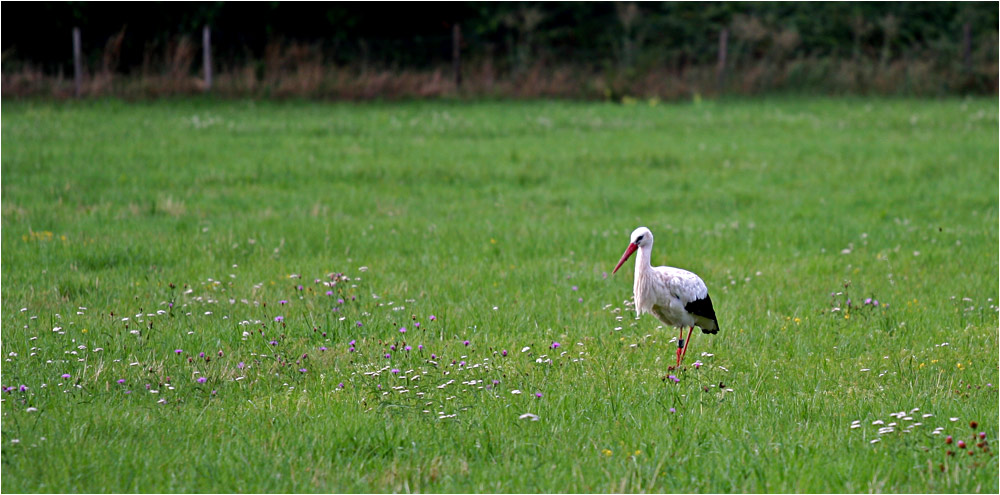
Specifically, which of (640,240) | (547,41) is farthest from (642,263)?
(547,41)

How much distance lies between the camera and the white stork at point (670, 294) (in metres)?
6.32

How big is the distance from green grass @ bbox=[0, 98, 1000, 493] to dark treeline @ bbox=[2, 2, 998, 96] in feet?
44.1

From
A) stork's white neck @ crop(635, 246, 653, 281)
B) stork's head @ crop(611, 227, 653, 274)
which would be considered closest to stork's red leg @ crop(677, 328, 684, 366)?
stork's white neck @ crop(635, 246, 653, 281)

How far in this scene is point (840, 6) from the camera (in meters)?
36.9

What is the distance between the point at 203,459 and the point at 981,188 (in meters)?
12.2

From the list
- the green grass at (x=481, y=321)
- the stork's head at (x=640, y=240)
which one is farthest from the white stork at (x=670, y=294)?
the green grass at (x=481, y=321)

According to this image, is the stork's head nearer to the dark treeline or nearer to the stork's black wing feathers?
the stork's black wing feathers

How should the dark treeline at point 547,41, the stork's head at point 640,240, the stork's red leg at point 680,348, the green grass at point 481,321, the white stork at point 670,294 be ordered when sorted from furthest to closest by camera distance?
1. the dark treeline at point 547,41
2. the stork's head at point 640,240
3. the white stork at point 670,294
4. the stork's red leg at point 680,348
5. the green grass at point 481,321

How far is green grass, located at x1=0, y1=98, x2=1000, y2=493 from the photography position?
4.44 m

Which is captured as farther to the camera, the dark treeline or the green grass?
the dark treeline

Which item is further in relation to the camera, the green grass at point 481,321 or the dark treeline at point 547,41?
the dark treeline at point 547,41

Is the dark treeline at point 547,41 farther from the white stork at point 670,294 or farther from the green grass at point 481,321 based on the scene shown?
the white stork at point 670,294

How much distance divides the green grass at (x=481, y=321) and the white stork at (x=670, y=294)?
25 cm

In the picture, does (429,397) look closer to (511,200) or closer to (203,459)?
(203,459)
